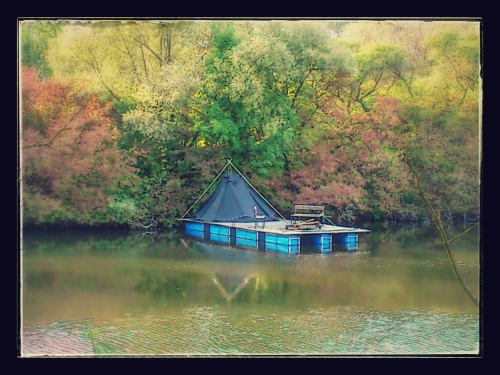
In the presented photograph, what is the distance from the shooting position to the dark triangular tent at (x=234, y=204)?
959 centimetres

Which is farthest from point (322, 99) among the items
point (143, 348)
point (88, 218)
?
point (143, 348)

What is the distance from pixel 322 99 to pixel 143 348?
3.59 m

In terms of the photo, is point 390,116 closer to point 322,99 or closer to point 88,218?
point 322,99

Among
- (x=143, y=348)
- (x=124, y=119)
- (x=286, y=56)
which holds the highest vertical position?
(x=286, y=56)

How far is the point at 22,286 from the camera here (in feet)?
26.9

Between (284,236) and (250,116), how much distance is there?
56.1 inches

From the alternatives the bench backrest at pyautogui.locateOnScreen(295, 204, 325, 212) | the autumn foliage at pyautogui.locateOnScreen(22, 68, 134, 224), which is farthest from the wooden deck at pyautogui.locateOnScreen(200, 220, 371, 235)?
the autumn foliage at pyautogui.locateOnScreen(22, 68, 134, 224)

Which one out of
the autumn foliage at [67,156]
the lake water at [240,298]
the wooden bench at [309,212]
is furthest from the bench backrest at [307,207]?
the autumn foliage at [67,156]

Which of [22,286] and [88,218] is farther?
[88,218]

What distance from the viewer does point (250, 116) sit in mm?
9664

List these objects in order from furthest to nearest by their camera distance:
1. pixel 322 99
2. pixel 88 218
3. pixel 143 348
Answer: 1. pixel 322 99
2. pixel 88 218
3. pixel 143 348

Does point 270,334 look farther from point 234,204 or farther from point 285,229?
point 234,204

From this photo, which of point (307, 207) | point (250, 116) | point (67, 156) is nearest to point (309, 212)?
point (307, 207)

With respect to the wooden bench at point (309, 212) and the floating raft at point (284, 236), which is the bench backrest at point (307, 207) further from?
the floating raft at point (284, 236)
